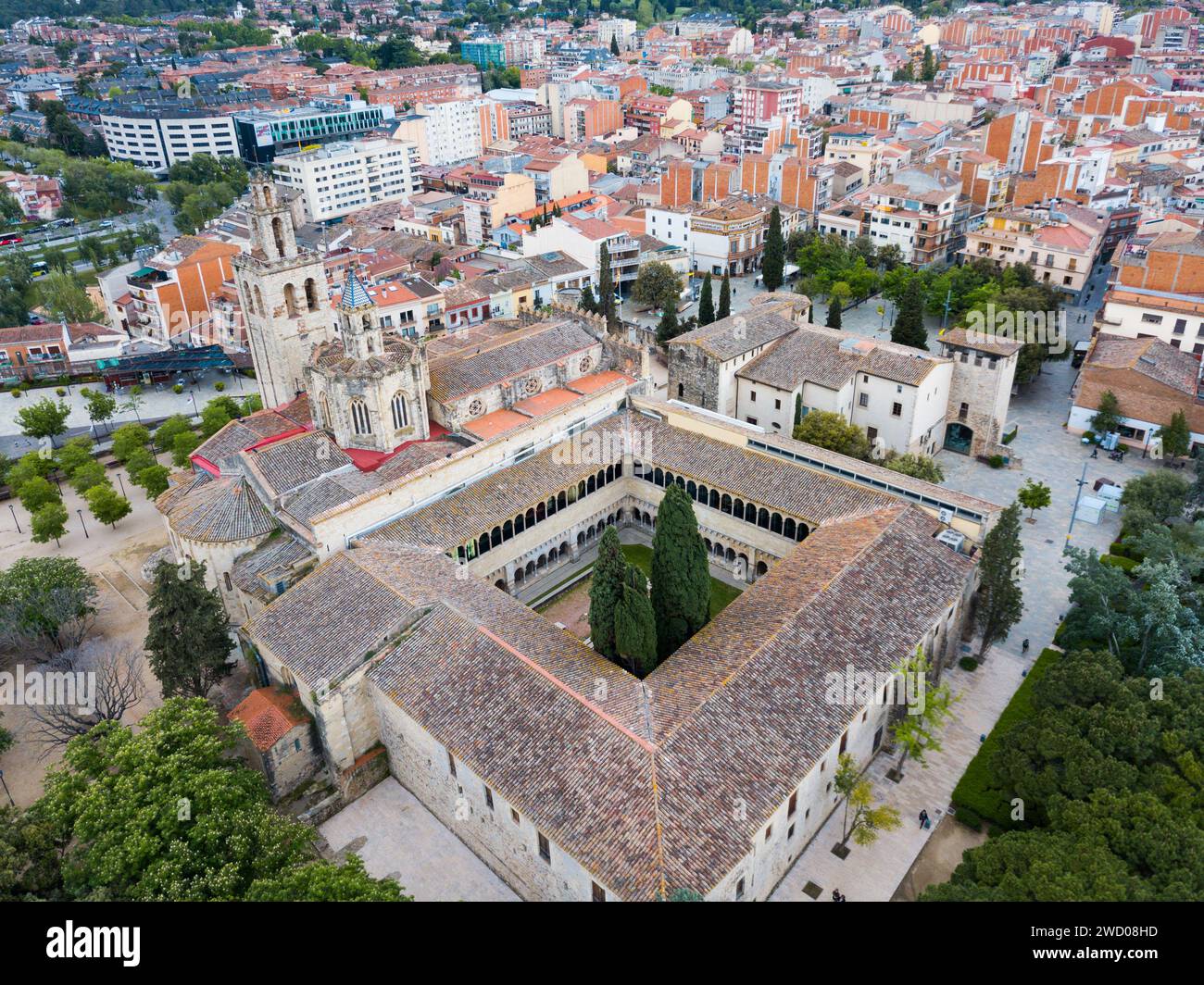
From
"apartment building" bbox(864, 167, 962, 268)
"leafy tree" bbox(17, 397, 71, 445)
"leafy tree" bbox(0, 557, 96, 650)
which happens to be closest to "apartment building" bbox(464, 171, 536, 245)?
"apartment building" bbox(864, 167, 962, 268)

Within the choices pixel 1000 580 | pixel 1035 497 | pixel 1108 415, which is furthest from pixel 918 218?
pixel 1000 580

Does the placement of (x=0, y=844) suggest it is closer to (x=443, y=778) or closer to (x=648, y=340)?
(x=443, y=778)

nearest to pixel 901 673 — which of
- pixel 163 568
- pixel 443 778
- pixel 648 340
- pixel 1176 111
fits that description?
pixel 443 778

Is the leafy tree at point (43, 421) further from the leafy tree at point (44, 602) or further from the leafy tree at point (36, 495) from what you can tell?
the leafy tree at point (44, 602)

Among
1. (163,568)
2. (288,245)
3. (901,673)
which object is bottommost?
(901,673)

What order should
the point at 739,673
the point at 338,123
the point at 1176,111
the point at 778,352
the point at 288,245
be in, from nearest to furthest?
the point at 739,673 → the point at 288,245 → the point at 778,352 → the point at 1176,111 → the point at 338,123

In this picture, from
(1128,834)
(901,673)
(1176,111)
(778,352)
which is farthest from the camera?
(1176,111)

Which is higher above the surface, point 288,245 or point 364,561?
point 288,245

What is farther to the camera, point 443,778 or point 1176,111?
point 1176,111

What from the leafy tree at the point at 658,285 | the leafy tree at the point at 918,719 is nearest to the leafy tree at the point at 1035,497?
the leafy tree at the point at 918,719
